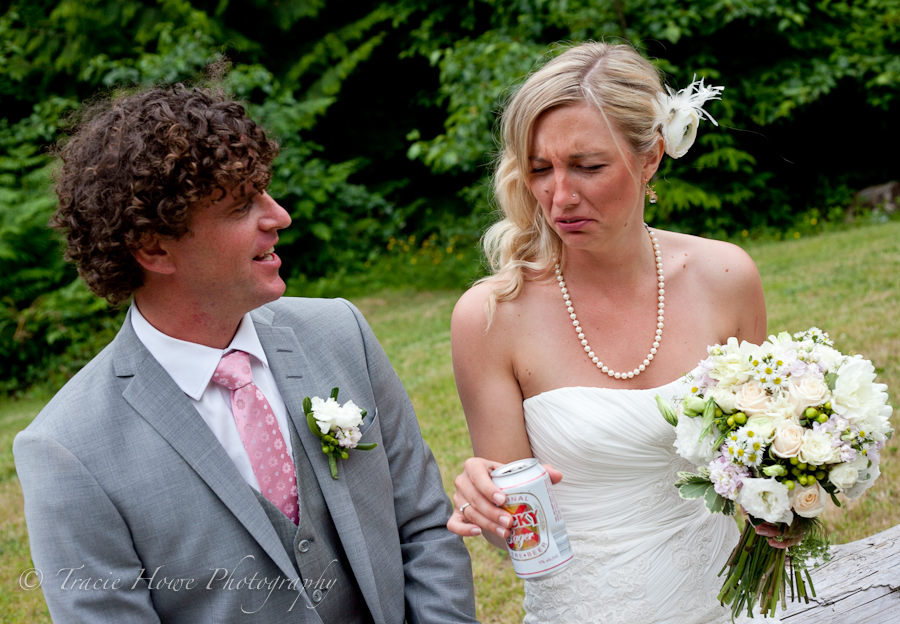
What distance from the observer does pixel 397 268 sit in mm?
13180

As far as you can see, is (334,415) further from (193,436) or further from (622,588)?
(622,588)

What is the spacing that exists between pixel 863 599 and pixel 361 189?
1125cm

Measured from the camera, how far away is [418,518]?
8.48 ft

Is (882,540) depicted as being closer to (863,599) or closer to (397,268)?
(863,599)

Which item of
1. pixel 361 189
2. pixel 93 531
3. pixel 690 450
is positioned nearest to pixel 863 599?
pixel 690 450

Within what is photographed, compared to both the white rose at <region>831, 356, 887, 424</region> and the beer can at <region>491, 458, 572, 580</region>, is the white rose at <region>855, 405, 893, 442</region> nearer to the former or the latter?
the white rose at <region>831, 356, 887, 424</region>

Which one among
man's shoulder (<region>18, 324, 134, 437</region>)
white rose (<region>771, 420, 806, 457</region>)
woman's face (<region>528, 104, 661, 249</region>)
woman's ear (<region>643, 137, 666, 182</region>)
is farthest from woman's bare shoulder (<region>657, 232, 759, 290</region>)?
man's shoulder (<region>18, 324, 134, 437</region>)

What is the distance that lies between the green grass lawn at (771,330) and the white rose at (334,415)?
1.85m

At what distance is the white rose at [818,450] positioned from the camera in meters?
1.94

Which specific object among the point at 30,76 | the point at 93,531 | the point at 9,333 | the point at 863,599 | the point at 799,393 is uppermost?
the point at 30,76

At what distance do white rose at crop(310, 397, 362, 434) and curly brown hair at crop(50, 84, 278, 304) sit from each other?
64cm

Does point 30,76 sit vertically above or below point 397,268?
above

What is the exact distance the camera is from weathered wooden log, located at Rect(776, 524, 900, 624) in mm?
2828

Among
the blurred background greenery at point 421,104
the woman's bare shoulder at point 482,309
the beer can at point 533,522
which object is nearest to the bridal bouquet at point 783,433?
the beer can at point 533,522
